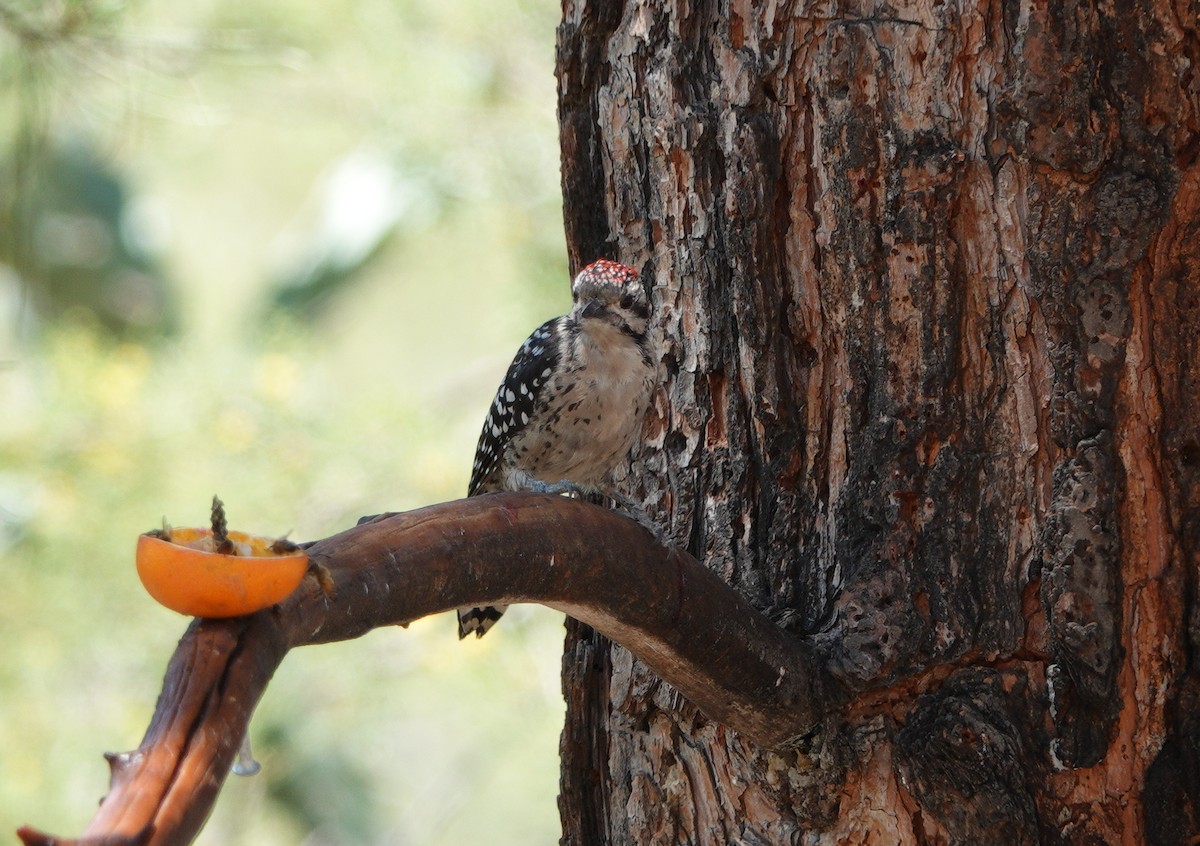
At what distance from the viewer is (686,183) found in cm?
180

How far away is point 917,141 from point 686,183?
350 millimetres

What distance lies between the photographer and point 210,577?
106 centimetres

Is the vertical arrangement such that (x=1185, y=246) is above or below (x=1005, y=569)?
above

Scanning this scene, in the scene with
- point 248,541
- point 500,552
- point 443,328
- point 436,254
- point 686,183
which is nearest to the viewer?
point 248,541

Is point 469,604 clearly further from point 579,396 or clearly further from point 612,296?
point 579,396

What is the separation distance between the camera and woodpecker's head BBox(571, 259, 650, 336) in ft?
Answer: 6.46

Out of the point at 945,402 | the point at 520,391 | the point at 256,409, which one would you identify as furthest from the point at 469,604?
the point at 256,409

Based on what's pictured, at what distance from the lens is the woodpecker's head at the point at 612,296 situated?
6.46ft

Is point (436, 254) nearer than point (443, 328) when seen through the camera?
Yes

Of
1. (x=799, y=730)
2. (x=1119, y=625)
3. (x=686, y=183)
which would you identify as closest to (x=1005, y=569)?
(x=1119, y=625)

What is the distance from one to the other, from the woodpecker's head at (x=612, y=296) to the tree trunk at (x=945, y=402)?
0.53ft

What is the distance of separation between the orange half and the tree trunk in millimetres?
782

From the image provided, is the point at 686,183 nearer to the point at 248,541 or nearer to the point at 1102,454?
the point at 1102,454

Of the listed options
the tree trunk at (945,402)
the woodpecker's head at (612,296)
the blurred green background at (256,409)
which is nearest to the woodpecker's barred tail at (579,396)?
the woodpecker's head at (612,296)
